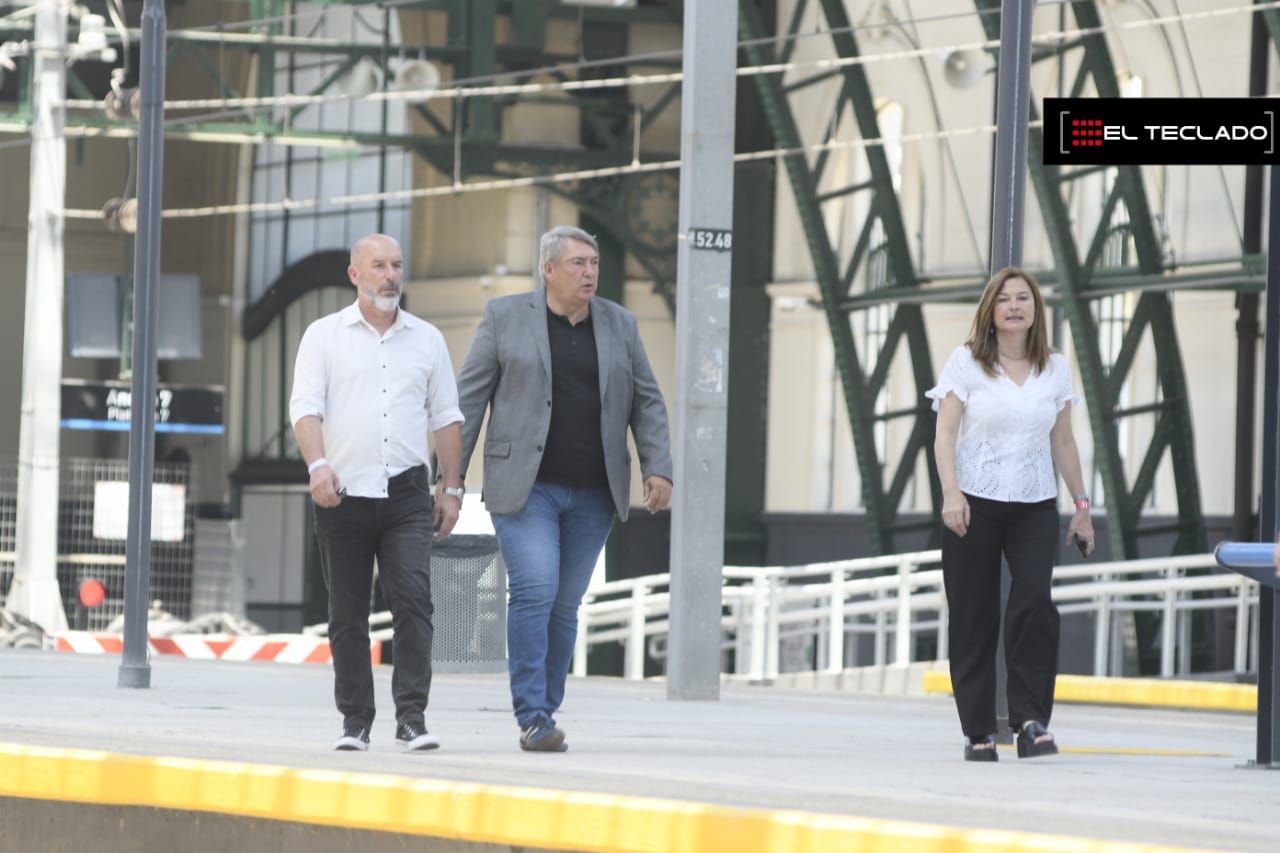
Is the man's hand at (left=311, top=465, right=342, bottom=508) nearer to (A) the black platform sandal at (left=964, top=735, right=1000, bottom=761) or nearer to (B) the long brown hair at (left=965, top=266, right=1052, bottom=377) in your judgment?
(B) the long brown hair at (left=965, top=266, right=1052, bottom=377)

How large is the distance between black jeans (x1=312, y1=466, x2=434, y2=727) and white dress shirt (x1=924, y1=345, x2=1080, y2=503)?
77.4 inches

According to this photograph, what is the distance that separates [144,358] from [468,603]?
333 centimetres

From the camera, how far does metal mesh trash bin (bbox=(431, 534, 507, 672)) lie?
1666cm

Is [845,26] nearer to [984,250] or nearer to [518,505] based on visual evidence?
[984,250]

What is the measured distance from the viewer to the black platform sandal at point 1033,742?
9.83 metres

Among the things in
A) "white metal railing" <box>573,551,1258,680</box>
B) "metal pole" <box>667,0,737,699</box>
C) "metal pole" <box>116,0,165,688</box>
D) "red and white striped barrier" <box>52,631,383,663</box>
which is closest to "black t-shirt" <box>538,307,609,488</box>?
"metal pole" <box>667,0,737,699</box>

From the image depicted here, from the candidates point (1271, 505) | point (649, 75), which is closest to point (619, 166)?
point (649, 75)

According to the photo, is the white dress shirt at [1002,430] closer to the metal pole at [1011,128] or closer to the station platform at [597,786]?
the station platform at [597,786]

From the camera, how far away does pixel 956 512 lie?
9.58 meters

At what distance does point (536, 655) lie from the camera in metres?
9.52

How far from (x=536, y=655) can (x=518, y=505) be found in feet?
1.79

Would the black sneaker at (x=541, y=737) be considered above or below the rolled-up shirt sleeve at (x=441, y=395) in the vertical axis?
below

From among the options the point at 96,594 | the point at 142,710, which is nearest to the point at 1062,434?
the point at 142,710

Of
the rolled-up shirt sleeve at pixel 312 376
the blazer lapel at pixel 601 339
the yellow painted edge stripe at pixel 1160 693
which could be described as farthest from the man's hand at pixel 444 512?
the yellow painted edge stripe at pixel 1160 693
